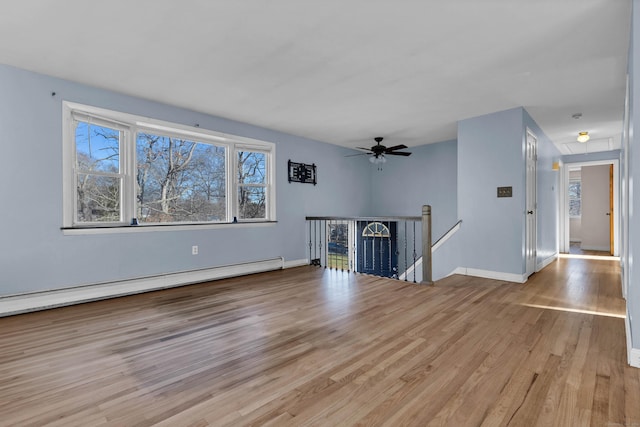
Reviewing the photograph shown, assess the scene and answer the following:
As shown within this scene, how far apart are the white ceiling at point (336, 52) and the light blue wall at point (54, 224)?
23 centimetres

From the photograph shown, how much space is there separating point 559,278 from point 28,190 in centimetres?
694

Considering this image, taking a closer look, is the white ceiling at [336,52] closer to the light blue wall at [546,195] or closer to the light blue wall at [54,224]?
the light blue wall at [54,224]

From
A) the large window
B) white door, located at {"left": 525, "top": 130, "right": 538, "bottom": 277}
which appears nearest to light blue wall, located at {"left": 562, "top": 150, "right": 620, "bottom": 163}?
white door, located at {"left": 525, "top": 130, "right": 538, "bottom": 277}

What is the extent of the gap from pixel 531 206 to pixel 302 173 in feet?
12.8

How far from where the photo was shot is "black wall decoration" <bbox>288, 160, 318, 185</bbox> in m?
5.98

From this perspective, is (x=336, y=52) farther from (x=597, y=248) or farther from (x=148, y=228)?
(x=597, y=248)

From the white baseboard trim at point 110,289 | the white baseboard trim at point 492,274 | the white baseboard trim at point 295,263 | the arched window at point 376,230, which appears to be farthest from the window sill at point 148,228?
the white baseboard trim at point 492,274

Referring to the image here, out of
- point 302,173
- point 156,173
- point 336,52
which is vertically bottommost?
point 156,173

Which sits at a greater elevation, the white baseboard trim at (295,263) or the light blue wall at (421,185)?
the light blue wall at (421,185)

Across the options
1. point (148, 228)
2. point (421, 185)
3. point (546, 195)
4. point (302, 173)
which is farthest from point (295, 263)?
point (546, 195)

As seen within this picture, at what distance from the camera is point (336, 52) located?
2910 mm

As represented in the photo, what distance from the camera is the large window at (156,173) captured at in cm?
371

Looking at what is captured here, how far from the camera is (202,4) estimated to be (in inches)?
88.7

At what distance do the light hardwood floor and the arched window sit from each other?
3851mm
